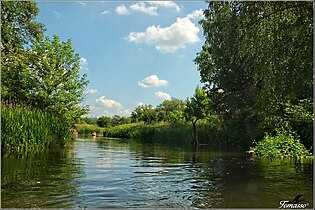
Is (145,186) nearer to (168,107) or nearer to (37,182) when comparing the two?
(37,182)

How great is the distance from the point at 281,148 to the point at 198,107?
13742 millimetres

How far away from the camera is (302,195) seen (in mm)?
7422

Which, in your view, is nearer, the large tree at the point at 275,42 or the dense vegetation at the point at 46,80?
the large tree at the point at 275,42

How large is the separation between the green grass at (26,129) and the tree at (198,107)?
14474mm

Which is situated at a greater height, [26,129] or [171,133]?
[26,129]

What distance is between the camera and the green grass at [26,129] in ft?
44.8

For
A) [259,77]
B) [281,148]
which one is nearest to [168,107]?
[281,148]

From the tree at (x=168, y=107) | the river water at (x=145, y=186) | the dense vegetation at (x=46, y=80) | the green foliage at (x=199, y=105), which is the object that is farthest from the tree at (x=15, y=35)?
the tree at (x=168, y=107)

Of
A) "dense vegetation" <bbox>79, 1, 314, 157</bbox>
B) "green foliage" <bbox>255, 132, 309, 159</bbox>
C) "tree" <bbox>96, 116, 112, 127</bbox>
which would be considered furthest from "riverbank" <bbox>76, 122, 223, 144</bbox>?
"tree" <bbox>96, 116, 112, 127</bbox>

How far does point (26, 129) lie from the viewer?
14656mm

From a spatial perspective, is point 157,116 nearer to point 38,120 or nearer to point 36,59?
point 36,59

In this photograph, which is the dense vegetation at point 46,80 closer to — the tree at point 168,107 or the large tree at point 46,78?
the large tree at point 46,78

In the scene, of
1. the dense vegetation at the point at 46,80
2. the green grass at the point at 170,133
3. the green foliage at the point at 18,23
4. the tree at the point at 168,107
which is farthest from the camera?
the tree at the point at 168,107

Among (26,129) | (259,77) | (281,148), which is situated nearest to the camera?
(259,77)
